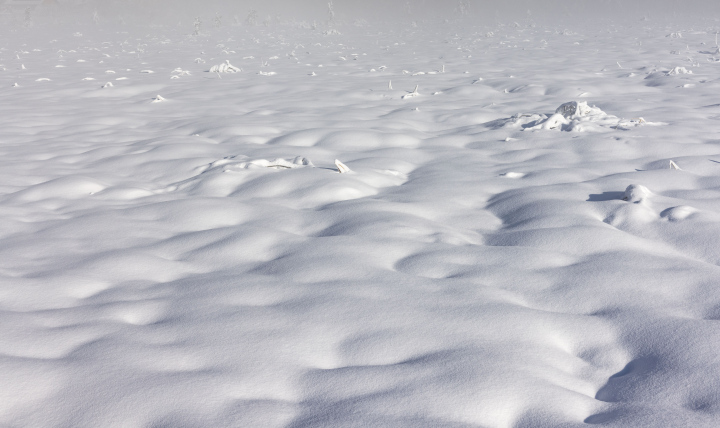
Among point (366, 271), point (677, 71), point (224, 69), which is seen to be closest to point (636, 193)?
Result: point (366, 271)

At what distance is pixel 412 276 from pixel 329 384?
0.70 m

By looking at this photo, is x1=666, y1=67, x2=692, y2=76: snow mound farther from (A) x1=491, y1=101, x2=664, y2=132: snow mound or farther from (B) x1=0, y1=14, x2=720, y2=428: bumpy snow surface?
(A) x1=491, y1=101, x2=664, y2=132: snow mound

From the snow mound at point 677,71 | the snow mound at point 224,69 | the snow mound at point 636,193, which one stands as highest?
the snow mound at point 224,69

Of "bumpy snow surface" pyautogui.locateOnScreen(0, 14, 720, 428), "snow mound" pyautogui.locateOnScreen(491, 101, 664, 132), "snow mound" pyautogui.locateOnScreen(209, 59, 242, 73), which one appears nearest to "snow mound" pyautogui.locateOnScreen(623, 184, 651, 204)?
"bumpy snow surface" pyautogui.locateOnScreen(0, 14, 720, 428)

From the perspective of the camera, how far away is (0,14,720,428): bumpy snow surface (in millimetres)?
1339

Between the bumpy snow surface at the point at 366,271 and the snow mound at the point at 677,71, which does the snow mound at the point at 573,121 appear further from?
the snow mound at the point at 677,71

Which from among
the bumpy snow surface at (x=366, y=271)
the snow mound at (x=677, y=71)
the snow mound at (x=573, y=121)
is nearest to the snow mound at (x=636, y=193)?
the bumpy snow surface at (x=366, y=271)

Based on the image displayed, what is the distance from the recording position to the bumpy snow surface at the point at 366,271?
1339 millimetres

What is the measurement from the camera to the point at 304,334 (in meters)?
1.64

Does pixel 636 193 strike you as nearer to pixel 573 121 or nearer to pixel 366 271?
pixel 366 271

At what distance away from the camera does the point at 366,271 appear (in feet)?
6.70

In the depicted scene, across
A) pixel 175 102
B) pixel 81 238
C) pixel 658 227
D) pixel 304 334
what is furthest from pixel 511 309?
pixel 175 102

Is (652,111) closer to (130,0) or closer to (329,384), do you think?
Result: (329,384)

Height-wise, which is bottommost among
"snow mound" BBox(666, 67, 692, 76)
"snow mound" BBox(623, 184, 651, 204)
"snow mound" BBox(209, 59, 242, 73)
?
"snow mound" BBox(666, 67, 692, 76)
